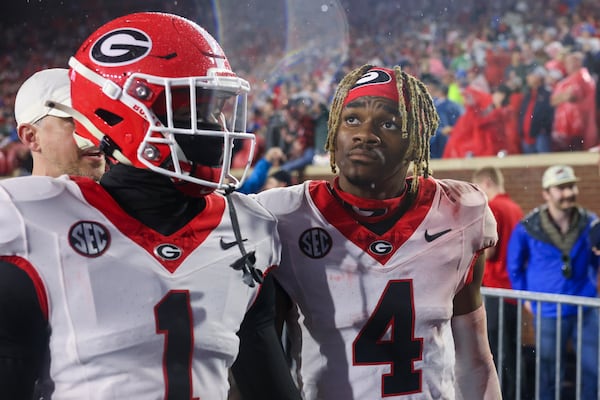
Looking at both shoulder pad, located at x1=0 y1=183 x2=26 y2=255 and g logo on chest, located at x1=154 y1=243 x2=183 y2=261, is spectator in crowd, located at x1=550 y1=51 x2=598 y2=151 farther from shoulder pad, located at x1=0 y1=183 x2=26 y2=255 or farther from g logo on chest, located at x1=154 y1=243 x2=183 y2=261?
shoulder pad, located at x1=0 y1=183 x2=26 y2=255

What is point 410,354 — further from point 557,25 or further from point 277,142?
point 557,25

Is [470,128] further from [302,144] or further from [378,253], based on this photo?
[378,253]

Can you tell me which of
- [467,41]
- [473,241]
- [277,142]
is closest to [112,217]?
[473,241]

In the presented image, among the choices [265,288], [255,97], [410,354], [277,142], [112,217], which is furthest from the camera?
[255,97]

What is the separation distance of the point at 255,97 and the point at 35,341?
4.84m

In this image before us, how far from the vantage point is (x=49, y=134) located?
1688 mm

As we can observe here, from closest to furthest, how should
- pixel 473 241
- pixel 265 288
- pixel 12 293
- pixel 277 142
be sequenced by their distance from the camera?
1. pixel 12 293
2. pixel 265 288
3. pixel 473 241
4. pixel 277 142

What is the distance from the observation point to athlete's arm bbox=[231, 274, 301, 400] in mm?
1348

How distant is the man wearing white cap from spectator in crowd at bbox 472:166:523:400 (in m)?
1.83

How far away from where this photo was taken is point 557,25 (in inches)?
250

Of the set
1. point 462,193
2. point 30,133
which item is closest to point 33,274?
point 30,133

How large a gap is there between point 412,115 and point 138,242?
68 centimetres

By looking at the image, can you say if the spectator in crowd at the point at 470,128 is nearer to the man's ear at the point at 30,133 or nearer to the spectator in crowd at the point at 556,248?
the spectator in crowd at the point at 556,248

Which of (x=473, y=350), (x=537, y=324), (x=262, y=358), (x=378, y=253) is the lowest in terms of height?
(x=537, y=324)
